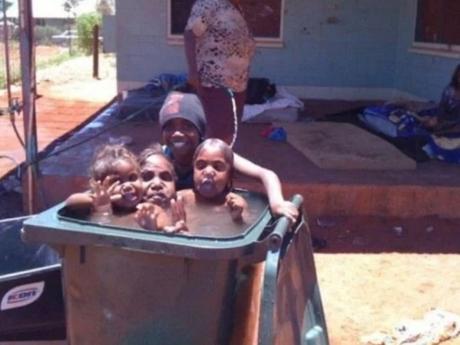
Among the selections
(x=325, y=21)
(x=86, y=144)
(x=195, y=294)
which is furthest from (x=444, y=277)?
(x=325, y=21)

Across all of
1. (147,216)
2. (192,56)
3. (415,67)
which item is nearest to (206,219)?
(147,216)

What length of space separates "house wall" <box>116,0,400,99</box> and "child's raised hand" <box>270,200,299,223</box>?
25.1 ft

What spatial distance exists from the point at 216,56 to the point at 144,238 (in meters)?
2.54

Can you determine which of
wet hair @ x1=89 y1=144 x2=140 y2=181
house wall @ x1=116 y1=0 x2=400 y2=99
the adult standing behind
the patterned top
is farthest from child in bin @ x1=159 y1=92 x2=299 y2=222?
house wall @ x1=116 y1=0 x2=400 y2=99

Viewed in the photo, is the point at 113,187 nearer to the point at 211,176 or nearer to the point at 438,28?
the point at 211,176

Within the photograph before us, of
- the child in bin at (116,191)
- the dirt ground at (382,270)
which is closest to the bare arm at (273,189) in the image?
the child in bin at (116,191)

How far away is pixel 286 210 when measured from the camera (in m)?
2.03

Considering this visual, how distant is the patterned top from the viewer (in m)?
4.04

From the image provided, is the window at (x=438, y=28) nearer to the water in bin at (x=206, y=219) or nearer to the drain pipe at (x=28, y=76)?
the drain pipe at (x=28, y=76)

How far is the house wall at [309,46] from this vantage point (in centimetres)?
943

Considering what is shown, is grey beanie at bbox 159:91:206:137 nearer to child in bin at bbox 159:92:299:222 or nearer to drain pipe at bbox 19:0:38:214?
child in bin at bbox 159:92:299:222

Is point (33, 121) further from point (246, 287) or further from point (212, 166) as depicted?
point (246, 287)

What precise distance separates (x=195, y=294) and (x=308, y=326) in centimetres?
60

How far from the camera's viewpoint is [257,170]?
2438 millimetres
